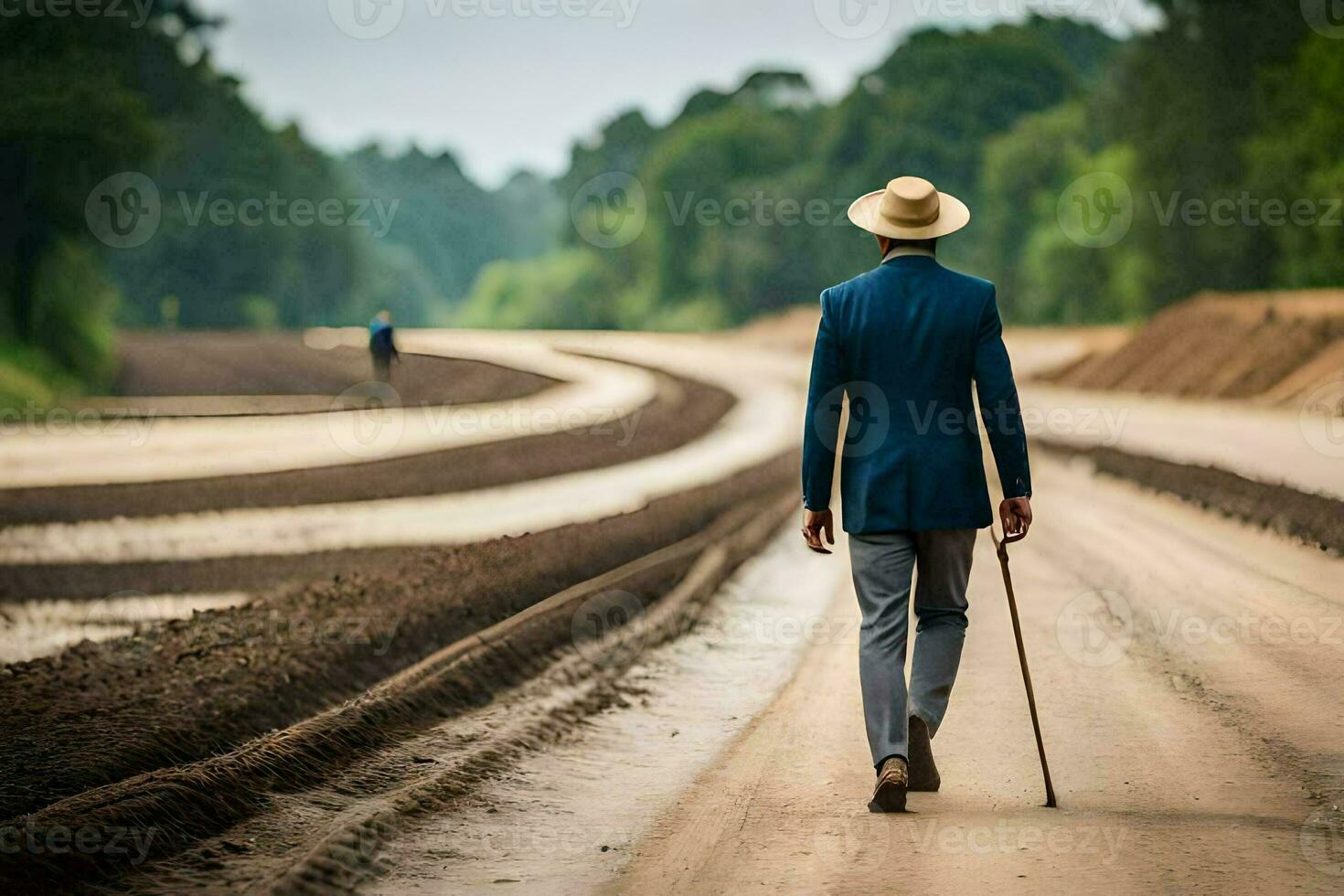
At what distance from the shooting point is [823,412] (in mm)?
6043

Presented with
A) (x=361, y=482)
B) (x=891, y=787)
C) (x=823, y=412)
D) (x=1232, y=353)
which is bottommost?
(x=891, y=787)

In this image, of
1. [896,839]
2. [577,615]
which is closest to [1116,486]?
[577,615]

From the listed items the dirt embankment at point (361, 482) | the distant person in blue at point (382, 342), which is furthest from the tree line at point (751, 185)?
the dirt embankment at point (361, 482)

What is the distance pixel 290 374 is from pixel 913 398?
47425mm

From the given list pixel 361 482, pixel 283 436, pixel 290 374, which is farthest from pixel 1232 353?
pixel 290 374

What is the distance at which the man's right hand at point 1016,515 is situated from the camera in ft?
19.8

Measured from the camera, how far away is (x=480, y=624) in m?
10.4

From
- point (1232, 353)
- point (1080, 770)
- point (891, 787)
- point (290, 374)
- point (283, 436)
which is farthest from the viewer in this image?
point (290, 374)

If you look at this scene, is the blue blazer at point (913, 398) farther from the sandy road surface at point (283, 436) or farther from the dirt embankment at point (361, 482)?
the sandy road surface at point (283, 436)

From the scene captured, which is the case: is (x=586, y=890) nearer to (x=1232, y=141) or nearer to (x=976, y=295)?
(x=976, y=295)

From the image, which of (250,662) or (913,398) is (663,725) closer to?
(250,662)

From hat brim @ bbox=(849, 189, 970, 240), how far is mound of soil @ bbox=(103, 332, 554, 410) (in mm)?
33666

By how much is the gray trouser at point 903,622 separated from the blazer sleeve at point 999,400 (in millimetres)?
275

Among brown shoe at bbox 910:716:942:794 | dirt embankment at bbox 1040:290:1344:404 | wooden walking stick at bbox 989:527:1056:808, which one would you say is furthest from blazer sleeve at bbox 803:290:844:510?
dirt embankment at bbox 1040:290:1344:404
